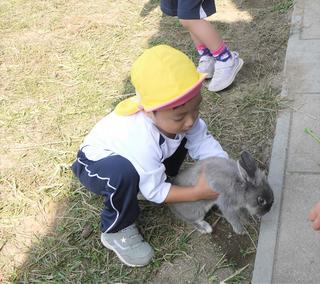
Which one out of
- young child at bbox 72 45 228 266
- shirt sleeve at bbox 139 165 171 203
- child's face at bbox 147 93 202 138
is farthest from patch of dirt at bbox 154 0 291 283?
child's face at bbox 147 93 202 138

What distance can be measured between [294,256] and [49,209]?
1.36 m

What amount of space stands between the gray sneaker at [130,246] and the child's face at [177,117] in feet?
1.92

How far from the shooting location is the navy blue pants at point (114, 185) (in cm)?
222

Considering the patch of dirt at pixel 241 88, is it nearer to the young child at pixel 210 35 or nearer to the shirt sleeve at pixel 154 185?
the young child at pixel 210 35

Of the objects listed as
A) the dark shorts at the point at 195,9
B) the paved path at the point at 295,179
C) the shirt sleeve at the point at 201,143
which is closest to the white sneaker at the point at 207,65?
the dark shorts at the point at 195,9

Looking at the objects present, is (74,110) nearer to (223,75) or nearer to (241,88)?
(223,75)

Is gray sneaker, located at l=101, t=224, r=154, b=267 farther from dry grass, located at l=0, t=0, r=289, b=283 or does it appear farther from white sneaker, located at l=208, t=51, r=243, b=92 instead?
white sneaker, located at l=208, t=51, r=243, b=92

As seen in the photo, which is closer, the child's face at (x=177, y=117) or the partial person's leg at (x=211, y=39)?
the child's face at (x=177, y=117)

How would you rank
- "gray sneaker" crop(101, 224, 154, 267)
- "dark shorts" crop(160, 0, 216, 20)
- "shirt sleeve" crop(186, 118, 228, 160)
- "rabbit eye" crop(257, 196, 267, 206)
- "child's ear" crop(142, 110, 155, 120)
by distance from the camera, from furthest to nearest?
"dark shorts" crop(160, 0, 216, 20) < "shirt sleeve" crop(186, 118, 228, 160) < "gray sneaker" crop(101, 224, 154, 267) < "rabbit eye" crop(257, 196, 267, 206) < "child's ear" crop(142, 110, 155, 120)

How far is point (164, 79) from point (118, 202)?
0.64m

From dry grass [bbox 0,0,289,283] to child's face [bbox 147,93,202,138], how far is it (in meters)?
0.63

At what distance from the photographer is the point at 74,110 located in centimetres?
354

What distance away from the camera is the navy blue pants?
222 centimetres

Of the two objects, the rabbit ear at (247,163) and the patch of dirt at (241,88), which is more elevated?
the rabbit ear at (247,163)
